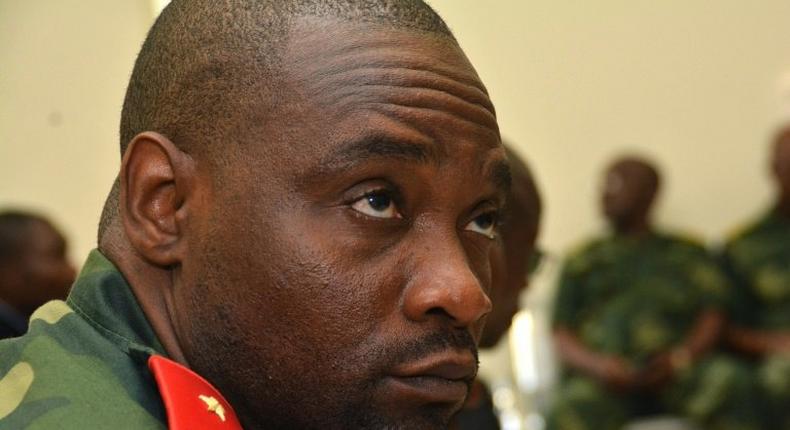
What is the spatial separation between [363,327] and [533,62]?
4.71 m

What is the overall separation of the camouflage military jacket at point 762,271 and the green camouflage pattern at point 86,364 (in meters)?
4.53

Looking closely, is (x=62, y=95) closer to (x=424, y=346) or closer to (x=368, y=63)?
(x=368, y=63)

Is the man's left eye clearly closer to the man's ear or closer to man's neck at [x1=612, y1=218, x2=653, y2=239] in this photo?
the man's ear

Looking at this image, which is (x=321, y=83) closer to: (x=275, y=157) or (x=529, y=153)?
(x=275, y=157)

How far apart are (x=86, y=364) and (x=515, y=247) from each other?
4.46 feet

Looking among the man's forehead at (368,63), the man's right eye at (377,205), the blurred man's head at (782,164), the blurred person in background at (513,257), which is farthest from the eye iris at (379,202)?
the blurred man's head at (782,164)

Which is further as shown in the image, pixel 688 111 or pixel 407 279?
pixel 688 111

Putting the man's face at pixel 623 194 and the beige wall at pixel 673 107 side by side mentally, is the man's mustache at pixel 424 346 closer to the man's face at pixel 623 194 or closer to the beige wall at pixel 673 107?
the man's face at pixel 623 194

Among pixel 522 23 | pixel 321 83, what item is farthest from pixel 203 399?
pixel 522 23

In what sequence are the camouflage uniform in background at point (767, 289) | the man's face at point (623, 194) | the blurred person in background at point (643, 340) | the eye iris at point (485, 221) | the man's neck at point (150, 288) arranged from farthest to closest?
the man's face at point (623, 194)
the blurred person in background at point (643, 340)
the camouflage uniform in background at point (767, 289)
the eye iris at point (485, 221)
the man's neck at point (150, 288)

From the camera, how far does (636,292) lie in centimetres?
569

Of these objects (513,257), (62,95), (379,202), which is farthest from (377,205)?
(62,95)

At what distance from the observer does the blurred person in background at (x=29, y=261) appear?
160 inches

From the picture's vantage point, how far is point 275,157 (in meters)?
1.37
